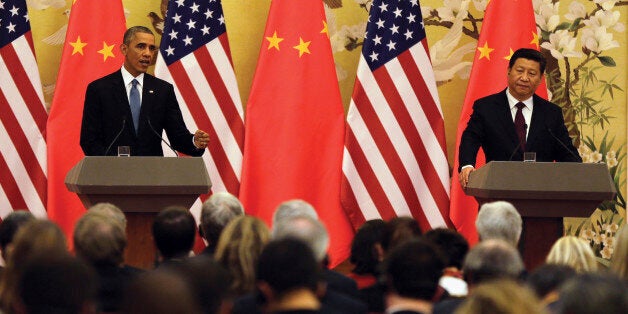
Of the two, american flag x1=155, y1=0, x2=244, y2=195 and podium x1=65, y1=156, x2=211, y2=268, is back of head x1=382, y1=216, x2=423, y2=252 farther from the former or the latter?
american flag x1=155, y1=0, x2=244, y2=195

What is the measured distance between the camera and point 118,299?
412 centimetres

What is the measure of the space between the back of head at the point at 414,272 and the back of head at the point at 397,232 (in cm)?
106

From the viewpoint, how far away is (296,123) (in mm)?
8086

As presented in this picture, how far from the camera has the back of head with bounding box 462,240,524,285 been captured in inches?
144

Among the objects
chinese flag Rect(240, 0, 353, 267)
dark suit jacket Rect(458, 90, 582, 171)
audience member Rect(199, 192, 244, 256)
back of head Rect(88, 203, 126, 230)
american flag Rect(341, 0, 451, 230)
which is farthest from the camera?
american flag Rect(341, 0, 451, 230)

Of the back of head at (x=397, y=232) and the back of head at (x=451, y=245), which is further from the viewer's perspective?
the back of head at (x=451, y=245)

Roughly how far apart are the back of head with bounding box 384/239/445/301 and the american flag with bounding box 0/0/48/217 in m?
4.93

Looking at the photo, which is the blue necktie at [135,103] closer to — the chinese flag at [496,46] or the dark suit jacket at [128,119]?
the dark suit jacket at [128,119]

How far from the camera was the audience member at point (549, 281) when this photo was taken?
3.66 meters

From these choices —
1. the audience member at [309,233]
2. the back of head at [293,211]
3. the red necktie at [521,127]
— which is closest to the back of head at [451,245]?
the back of head at [293,211]

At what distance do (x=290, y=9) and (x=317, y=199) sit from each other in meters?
1.34

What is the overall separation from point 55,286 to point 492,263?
140 centimetres

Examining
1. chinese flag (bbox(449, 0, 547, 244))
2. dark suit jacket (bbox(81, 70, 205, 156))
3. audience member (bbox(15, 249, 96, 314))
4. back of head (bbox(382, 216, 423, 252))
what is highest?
chinese flag (bbox(449, 0, 547, 244))

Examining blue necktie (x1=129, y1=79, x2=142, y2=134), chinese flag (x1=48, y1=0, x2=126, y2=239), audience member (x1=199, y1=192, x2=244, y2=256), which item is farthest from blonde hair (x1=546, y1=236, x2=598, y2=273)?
chinese flag (x1=48, y1=0, x2=126, y2=239)
